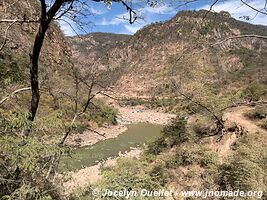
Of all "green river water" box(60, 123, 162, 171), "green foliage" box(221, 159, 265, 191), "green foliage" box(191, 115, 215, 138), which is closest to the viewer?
"green foliage" box(221, 159, 265, 191)

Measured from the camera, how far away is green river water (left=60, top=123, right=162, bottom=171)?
21122 mm

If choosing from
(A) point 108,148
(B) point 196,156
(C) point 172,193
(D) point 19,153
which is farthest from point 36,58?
(A) point 108,148

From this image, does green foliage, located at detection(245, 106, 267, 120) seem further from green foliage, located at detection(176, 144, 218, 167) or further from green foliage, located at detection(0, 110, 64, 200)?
green foliage, located at detection(0, 110, 64, 200)

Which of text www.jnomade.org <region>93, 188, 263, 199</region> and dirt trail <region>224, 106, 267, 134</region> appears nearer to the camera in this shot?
text www.jnomade.org <region>93, 188, 263, 199</region>

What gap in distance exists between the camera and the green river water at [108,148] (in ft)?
69.3

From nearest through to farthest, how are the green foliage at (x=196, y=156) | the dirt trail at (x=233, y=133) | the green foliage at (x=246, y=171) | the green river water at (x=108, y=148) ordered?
the green foliage at (x=246, y=171)
the green foliage at (x=196, y=156)
the dirt trail at (x=233, y=133)
the green river water at (x=108, y=148)

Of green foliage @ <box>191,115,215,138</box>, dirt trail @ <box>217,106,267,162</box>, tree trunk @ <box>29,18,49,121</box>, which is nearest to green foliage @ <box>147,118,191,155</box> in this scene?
green foliage @ <box>191,115,215,138</box>

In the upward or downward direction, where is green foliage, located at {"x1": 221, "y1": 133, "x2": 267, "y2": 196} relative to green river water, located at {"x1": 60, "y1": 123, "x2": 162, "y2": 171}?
upward

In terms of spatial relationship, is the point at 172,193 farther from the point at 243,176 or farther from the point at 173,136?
the point at 173,136

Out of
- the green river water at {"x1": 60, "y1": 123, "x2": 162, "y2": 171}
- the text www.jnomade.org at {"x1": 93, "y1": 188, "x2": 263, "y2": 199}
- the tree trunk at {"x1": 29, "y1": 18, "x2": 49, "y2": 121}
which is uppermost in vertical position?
the tree trunk at {"x1": 29, "y1": 18, "x2": 49, "y2": 121}

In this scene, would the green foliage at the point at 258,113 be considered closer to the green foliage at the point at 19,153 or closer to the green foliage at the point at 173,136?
the green foliage at the point at 173,136

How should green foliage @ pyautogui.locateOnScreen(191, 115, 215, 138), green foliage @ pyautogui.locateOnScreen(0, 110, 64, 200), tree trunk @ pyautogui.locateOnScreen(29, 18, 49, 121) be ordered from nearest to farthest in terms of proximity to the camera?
green foliage @ pyautogui.locateOnScreen(0, 110, 64, 200) → tree trunk @ pyautogui.locateOnScreen(29, 18, 49, 121) → green foliage @ pyautogui.locateOnScreen(191, 115, 215, 138)

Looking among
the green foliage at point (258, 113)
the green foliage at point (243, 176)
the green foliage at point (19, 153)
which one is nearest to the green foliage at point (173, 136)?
the green foliage at point (258, 113)

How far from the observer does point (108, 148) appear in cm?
2633
